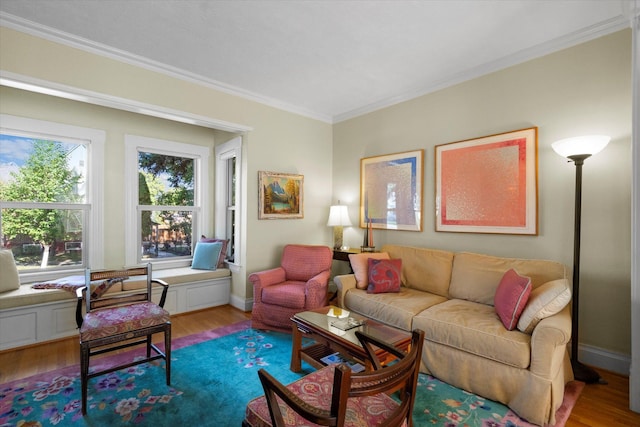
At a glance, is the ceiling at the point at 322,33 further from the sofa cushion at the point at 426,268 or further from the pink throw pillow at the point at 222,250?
the pink throw pillow at the point at 222,250

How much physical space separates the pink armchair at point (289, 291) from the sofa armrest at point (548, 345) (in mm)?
1904

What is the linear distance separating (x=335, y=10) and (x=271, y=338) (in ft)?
9.71

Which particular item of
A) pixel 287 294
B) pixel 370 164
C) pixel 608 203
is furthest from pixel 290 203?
pixel 608 203

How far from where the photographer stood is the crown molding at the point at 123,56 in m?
2.54

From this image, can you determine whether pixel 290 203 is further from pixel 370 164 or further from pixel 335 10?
pixel 335 10

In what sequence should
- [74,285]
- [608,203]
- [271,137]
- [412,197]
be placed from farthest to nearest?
1. [271,137]
2. [412,197]
3. [74,285]
4. [608,203]

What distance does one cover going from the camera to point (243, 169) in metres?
4.09

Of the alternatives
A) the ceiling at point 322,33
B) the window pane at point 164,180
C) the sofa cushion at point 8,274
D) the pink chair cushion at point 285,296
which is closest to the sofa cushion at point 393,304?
the pink chair cushion at point 285,296

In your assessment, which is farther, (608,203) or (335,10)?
(608,203)

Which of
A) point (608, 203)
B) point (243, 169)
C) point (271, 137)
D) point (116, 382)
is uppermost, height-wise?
point (271, 137)

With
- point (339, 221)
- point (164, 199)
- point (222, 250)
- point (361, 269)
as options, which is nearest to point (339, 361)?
point (361, 269)

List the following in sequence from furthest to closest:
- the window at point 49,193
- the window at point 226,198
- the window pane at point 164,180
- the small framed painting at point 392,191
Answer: the window at point 226,198
the window pane at point 164,180
the small framed painting at point 392,191
the window at point 49,193

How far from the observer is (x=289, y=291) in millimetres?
3324

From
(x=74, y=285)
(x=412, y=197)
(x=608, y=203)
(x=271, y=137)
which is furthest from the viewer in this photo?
(x=271, y=137)
